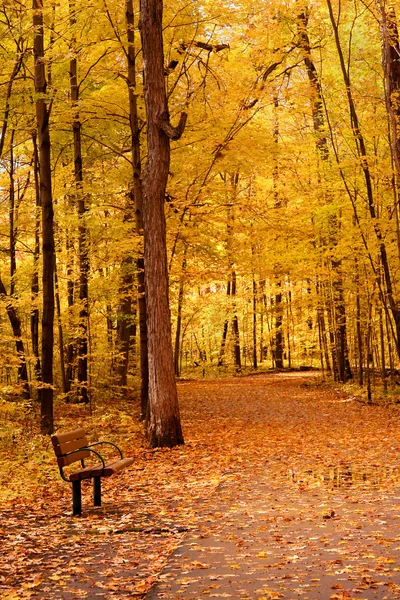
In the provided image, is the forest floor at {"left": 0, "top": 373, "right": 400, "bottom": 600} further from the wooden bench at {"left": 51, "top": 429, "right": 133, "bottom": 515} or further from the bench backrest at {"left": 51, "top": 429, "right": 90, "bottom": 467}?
the bench backrest at {"left": 51, "top": 429, "right": 90, "bottom": 467}

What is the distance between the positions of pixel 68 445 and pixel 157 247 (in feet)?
15.2

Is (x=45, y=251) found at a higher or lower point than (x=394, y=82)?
lower

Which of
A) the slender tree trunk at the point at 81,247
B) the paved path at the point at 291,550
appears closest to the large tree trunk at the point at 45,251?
the slender tree trunk at the point at 81,247

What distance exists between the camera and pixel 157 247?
1155 centimetres

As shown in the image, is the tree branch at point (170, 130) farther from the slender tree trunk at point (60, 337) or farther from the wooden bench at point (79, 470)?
the slender tree trunk at point (60, 337)

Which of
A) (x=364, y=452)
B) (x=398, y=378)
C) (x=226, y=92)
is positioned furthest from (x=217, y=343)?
(x=364, y=452)

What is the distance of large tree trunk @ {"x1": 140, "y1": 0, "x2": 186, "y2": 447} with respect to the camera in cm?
1148

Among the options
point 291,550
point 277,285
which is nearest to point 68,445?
point 291,550

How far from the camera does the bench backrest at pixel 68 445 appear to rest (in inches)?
294

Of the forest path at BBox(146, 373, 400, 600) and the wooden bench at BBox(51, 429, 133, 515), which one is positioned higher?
the wooden bench at BBox(51, 429, 133, 515)

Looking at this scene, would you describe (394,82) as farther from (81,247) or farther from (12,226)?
(12,226)

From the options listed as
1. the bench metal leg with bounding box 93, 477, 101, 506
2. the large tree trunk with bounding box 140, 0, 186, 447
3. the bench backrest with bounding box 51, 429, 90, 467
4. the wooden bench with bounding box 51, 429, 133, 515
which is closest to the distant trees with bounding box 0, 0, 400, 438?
the large tree trunk with bounding box 140, 0, 186, 447

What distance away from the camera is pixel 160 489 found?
8531 millimetres

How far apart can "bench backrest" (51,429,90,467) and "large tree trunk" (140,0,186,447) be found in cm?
315
